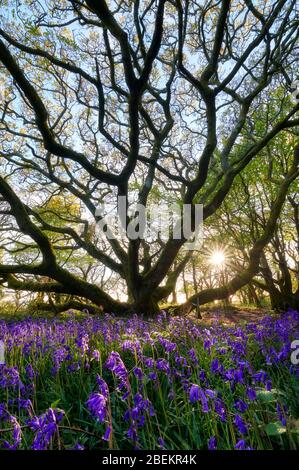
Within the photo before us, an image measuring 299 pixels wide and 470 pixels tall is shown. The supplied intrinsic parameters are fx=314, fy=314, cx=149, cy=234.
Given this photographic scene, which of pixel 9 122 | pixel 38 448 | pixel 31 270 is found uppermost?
pixel 9 122

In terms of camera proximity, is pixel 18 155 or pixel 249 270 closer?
pixel 249 270

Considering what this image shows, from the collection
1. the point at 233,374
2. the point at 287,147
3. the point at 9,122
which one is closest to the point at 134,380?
the point at 233,374

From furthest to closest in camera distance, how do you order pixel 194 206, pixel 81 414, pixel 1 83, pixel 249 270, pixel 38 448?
pixel 1 83, pixel 249 270, pixel 194 206, pixel 81 414, pixel 38 448

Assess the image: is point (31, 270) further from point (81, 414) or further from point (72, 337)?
Result: point (81, 414)

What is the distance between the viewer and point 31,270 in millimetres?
10562

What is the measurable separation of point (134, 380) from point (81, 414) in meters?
0.72

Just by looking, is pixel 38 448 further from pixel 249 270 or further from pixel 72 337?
pixel 249 270

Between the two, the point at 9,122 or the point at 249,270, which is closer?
the point at 249,270
